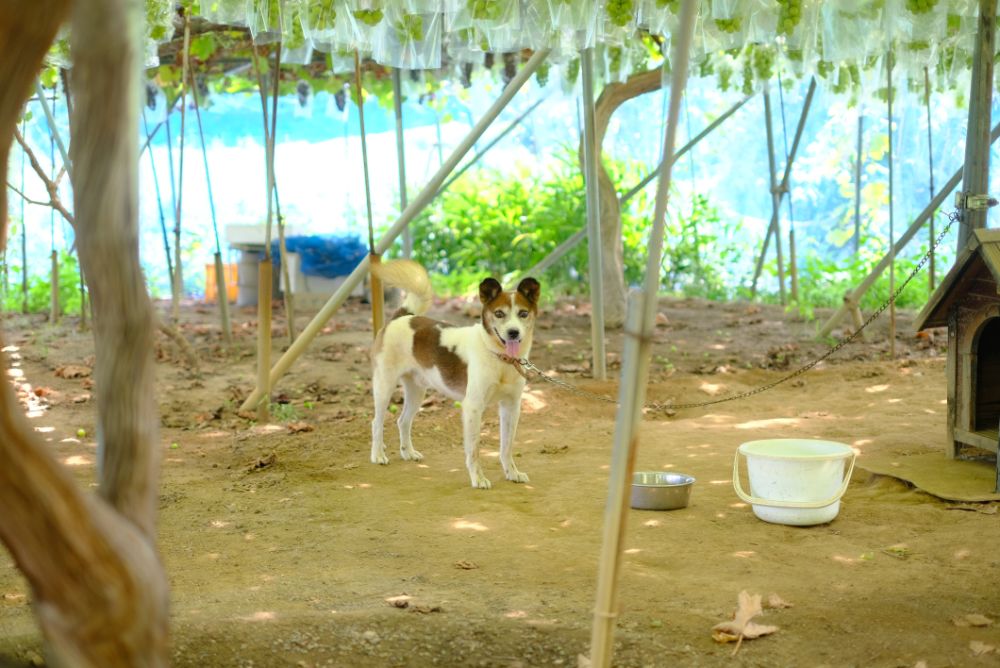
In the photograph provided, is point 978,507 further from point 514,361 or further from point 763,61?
point 763,61

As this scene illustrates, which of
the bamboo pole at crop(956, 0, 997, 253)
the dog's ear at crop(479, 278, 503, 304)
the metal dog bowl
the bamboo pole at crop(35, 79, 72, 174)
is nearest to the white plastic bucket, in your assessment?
the metal dog bowl

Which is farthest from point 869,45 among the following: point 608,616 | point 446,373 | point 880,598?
point 608,616

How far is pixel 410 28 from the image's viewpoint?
7641mm

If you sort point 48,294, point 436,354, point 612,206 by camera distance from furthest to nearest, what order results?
point 48,294 → point 612,206 → point 436,354

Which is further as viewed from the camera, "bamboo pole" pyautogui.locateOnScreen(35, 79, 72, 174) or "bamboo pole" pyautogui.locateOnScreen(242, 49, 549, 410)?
"bamboo pole" pyautogui.locateOnScreen(35, 79, 72, 174)

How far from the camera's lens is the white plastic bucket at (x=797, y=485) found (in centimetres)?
515

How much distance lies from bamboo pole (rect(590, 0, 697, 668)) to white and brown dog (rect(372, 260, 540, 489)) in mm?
3398

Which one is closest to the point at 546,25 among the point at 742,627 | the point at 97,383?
the point at 742,627

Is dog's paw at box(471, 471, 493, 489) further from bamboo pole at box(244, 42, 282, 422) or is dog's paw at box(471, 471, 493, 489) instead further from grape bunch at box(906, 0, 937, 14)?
grape bunch at box(906, 0, 937, 14)

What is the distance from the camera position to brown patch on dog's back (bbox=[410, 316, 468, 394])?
Result: 6391 millimetres

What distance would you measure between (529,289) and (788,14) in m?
3.03

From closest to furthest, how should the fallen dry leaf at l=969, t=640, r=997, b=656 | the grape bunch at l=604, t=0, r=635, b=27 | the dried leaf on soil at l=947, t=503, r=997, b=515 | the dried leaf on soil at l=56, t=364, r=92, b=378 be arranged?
the fallen dry leaf at l=969, t=640, r=997, b=656
the dried leaf on soil at l=947, t=503, r=997, b=515
the grape bunch at l=604, t=0, r=635, b=27
the dried leaf on soil at l=56, t=364, r=92, b=378

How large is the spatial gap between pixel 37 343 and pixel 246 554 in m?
7.48

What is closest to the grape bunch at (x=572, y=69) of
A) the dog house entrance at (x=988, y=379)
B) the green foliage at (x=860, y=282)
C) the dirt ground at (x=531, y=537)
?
the dirt ground at (x=531, y=537)
